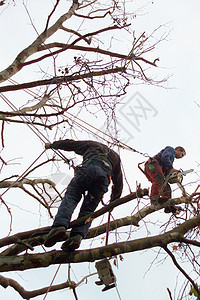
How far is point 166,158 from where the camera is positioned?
492cm

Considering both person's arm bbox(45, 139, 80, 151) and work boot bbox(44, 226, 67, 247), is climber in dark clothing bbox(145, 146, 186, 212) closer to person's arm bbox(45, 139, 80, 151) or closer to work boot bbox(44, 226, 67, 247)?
person's arm bbox(45, 139, 80, 151)

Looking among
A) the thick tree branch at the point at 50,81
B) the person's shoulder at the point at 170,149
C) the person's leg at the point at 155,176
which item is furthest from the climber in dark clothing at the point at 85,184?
the person's shoulder at the point at 170,149

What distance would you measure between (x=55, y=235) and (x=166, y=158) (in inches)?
112

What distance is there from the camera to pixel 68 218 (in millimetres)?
2695

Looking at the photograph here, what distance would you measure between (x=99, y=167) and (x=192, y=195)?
104cm

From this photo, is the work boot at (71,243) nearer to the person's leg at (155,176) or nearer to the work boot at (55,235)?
the work boot at (55,235)

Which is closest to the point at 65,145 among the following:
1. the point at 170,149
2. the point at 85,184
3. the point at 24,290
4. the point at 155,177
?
the point at 85,184

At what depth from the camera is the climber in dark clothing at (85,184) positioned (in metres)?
2.60

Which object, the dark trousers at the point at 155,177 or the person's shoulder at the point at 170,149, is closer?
the dark trousers at the point at 155,177

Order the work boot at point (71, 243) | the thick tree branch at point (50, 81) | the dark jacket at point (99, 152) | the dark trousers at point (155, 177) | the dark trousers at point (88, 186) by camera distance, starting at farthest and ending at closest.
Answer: the dark trousers at point (155, 177)
the dark jacket at point (99, 152)
the thick tree branch at point (50, 81)
the dark trousers at point (88, 186)
the work boot at point (71, 243)

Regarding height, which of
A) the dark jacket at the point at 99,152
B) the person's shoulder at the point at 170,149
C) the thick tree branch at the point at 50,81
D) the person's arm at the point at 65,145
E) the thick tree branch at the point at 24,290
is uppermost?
the person's shoulder at the point at 170,149

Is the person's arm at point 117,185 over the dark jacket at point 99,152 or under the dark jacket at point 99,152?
under

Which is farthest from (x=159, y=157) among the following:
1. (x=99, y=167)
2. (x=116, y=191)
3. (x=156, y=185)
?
(x=99, y=167)

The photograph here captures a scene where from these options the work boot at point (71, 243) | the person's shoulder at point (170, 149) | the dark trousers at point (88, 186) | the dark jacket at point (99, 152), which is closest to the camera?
the work boot at point (71, 243)
